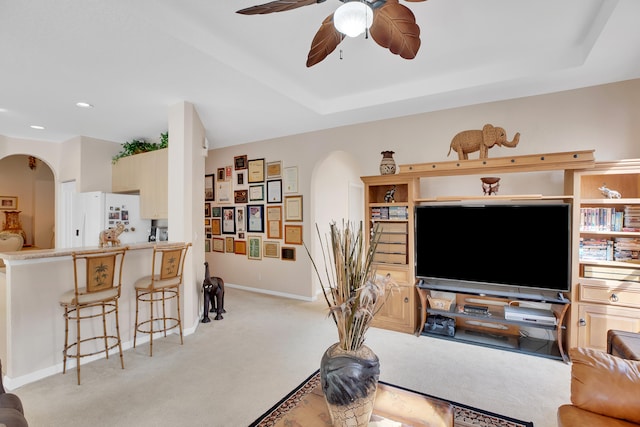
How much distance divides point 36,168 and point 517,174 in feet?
30.7

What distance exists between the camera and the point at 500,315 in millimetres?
3443

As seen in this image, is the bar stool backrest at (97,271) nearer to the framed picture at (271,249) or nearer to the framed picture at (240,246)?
the framed picture at (271,249)

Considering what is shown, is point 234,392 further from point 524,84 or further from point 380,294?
point 524,84

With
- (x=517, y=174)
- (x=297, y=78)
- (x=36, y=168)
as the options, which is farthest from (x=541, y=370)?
(x=36, y=168)

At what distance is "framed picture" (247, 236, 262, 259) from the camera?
18.7 feet

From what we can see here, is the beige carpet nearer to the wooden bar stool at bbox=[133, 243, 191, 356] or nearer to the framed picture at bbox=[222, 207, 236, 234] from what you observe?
the wooden bar stool at bbox=[133, 243, 191, 356]

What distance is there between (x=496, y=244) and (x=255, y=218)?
3.86 m

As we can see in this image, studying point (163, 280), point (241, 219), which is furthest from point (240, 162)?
point (163, 280)

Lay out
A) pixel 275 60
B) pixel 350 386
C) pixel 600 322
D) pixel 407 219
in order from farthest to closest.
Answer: pixel 407 219 < pixel 275 60 < pixel 600 322 < pixel 350 386

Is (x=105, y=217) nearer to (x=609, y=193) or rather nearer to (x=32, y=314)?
(x=32, y=314)

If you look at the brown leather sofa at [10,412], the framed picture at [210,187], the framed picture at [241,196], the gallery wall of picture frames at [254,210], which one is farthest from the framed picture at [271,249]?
the brown leather sofa at [10,412]

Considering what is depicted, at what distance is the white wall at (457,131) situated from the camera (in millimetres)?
3172

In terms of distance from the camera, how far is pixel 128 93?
343cm

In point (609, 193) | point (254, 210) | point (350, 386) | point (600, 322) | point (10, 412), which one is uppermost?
point (609, 193)
